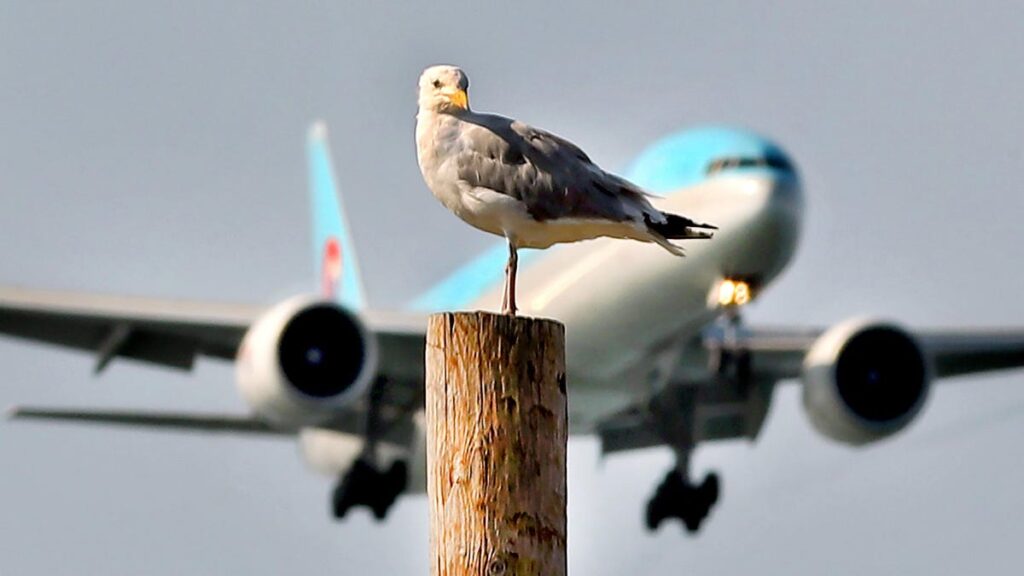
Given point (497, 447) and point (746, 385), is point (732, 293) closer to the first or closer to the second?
point (746, 385)

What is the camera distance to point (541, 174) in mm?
7777

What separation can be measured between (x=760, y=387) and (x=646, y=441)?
1530mm

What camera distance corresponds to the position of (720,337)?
2352 centimetres

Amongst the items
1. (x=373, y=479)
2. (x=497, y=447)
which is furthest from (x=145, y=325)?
(x=497, y=447)

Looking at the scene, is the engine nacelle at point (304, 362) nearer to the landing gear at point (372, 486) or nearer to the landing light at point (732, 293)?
the landing gear at point (372, 486)

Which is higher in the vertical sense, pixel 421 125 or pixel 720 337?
pixel 720 337

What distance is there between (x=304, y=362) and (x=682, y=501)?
14.9ft

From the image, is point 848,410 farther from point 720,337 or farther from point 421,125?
point 421,125

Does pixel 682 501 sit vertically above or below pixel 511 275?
above

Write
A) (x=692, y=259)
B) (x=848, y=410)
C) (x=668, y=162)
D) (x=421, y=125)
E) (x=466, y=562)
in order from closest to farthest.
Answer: (x=466, y=562), (x=421, y=125), (x=692, y=259), (x=668, y=162), (x=848, y=410)

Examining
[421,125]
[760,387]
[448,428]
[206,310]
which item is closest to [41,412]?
[206,310]

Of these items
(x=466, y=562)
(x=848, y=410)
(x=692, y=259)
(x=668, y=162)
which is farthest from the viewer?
(x=848, y=410)

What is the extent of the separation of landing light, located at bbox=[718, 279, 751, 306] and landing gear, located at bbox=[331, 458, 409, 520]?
18.0 feet

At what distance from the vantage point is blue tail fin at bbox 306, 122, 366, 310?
1179 inches
